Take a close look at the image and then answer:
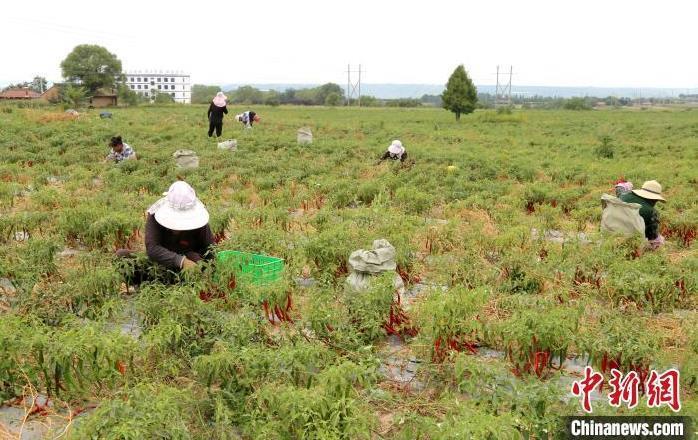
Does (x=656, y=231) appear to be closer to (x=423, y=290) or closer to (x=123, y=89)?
(x=423, y=290)

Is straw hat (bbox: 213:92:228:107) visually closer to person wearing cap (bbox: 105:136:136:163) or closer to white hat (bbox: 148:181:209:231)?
person wearing cap (bbox: 105:136:136:163)

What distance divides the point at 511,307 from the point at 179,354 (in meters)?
2.48

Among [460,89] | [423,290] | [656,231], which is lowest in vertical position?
[423,290]

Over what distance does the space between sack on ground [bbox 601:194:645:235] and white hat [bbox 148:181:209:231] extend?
168 inches

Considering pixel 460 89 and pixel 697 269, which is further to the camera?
pixel 460 89

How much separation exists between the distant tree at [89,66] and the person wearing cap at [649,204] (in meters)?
65.9

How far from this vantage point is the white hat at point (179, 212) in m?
5.07

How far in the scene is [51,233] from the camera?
6773 mm

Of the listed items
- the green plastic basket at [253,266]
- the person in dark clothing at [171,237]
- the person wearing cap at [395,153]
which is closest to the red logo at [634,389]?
the green plastic basket at [253,266]

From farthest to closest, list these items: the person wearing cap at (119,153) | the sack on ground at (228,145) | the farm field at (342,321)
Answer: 1. the sack on ground at (228,145)
2. the person wearing cap at (119,153)
3. the farm field at (342,321)

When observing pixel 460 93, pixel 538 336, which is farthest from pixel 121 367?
pixel 460 93

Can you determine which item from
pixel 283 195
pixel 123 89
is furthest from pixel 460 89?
pixel 123 89

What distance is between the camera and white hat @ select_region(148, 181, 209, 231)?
507 centimetres

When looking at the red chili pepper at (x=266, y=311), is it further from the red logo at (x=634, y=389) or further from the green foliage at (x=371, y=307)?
the red logo at (x=634, y=389)
